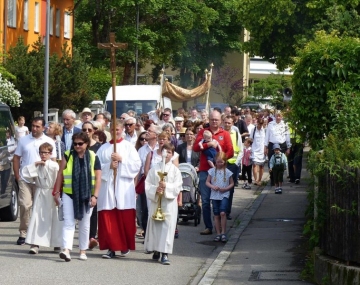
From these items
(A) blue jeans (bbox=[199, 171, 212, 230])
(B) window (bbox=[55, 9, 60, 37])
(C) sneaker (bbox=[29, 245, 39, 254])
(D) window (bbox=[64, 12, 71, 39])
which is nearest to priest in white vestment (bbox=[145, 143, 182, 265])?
(C) sneaker (bbox=[29, 245, 39, 254])

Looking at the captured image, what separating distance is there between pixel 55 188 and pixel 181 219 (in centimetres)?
500

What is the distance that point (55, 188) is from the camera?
13344 millimetres

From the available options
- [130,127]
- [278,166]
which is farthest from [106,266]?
[278,166]

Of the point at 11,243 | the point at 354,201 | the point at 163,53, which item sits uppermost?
the point at 163,53

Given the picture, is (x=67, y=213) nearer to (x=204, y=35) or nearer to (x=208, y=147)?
(x=208, y=147)

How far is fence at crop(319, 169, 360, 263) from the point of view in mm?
10320

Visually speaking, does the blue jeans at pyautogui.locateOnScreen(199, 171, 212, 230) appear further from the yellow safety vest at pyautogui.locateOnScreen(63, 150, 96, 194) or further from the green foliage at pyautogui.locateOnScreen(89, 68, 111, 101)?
the green foliage at pyautogui.locateOnScreen(89, 68, 111, 101)

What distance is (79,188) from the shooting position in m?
13.0

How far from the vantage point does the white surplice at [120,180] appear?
13430mm

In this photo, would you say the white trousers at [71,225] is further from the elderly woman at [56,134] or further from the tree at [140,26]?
the tree at [140,26]

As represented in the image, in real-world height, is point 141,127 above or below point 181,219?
above

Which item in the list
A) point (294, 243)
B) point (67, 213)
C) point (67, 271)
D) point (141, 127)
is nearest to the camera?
point (67, 271)

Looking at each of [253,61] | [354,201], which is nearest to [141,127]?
[354,201]

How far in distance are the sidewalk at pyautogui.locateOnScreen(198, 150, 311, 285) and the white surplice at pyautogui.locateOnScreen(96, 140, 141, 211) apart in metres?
1.39
